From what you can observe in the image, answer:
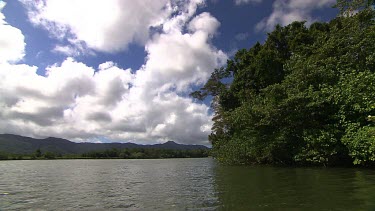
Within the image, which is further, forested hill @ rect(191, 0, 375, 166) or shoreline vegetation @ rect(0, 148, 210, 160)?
shoreline vegetation @ rect(0, 148, 210, 160)

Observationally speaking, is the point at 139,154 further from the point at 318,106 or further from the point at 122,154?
the point at 318,106

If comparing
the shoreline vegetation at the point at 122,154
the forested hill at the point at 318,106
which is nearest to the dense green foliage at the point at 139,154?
the shoreline vegetation at the point at 122,154

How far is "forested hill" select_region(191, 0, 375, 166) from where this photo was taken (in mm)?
22969

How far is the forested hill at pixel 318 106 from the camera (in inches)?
904

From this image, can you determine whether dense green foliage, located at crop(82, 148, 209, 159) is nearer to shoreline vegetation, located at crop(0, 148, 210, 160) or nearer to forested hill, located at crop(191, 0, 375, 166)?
shoreline vegetation, located at crop(0, 148, 210, 160)

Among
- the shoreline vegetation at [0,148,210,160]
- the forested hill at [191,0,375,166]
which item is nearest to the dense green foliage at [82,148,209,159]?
the shoreline vegetation at [0,148,210,160]

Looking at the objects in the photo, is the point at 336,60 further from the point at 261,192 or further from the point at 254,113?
the point at 261,192

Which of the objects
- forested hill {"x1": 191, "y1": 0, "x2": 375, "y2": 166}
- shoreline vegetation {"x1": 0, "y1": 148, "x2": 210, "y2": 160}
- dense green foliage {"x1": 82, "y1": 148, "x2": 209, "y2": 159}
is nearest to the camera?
forested hill {"x1": 191, "y1": 0, "x2": 375, "y2": 166}

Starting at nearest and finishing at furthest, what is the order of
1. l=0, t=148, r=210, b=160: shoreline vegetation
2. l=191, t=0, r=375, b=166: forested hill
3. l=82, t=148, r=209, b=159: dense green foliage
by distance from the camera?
l=191, t=0, r=375, b=166: forested hill
l=0, t=148, r=210, b=160: shoreline vegetation
l=82, t=148, r=209, b=159: dense green foliage

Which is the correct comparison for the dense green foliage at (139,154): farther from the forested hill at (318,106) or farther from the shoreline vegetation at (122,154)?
the forested hill at (318,106)

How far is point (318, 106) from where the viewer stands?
83.9ft

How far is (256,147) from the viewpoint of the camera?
3247 cm

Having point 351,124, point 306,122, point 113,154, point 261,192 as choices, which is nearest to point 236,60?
point 306,122

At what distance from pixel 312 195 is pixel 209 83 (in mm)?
39596
